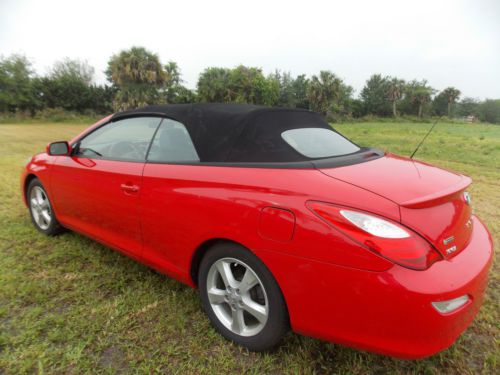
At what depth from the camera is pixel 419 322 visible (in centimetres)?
130

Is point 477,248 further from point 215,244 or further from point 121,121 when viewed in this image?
point 121,121

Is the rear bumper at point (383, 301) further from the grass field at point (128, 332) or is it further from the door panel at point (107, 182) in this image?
the door panel at point (107, 182)

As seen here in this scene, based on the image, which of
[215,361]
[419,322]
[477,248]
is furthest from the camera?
[215,361]

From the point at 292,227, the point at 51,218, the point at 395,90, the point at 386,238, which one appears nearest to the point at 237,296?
the point at 292,227

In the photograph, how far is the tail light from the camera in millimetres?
1328

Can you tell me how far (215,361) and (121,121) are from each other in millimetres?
2034

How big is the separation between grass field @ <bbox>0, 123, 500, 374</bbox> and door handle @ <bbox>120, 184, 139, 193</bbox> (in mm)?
775

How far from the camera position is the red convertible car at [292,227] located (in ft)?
4.41

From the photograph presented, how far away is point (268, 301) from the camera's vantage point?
1670 mm

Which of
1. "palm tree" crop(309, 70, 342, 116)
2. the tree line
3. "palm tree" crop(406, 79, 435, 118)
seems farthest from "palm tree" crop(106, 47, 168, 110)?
"palm tree" crop(406, 79, 435, 118)

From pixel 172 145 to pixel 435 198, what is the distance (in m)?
1.63

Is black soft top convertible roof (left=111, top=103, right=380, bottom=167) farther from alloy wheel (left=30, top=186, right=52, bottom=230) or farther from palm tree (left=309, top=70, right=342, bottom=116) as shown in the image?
palm tree (left=309, top=70, right=342, bottom=116)

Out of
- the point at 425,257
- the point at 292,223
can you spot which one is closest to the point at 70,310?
the point at 292,223

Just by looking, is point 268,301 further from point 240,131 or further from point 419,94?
point 419,94
